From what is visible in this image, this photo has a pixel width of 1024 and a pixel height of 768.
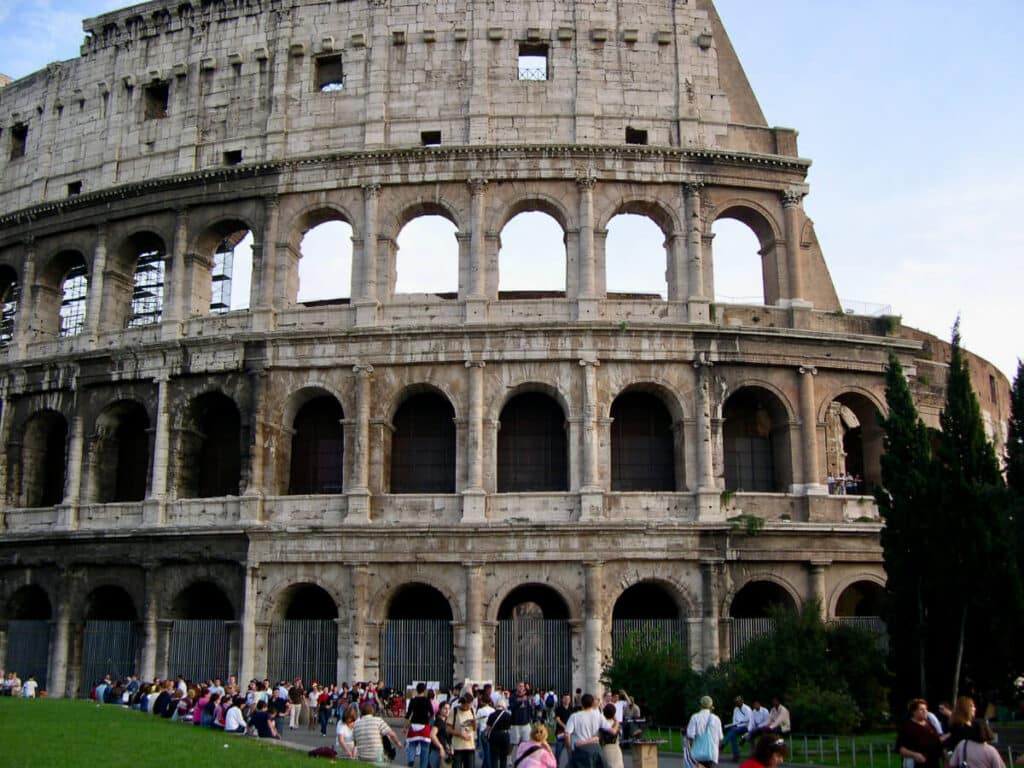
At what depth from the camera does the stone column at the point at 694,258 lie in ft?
82.6

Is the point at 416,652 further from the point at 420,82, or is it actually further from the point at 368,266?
the point at 420,82

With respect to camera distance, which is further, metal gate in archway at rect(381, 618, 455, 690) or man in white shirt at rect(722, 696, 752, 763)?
metal gate in archway at rect(381, 618, 455, 690)

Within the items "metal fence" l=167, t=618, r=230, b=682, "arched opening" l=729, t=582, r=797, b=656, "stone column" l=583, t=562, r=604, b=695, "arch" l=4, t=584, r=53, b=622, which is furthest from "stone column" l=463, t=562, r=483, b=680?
"arch" l=4, t=584, r=53, b=622

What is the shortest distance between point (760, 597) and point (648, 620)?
11.5ft

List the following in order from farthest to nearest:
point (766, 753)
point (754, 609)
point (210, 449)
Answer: point (210, 449)
point (754, 609)
point (766, 753)

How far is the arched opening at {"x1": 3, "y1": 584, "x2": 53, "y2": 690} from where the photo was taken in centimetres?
2644

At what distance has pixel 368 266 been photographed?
25.8 meters

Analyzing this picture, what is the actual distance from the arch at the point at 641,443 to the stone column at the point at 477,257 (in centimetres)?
389

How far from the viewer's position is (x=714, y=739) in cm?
1196

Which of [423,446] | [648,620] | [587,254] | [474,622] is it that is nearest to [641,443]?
[648,620]

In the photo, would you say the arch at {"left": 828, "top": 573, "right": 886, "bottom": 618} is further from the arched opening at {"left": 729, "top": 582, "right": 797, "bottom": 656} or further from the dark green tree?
the dark green tree

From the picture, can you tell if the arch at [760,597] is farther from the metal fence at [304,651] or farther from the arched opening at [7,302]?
the arched opening at [7,302]

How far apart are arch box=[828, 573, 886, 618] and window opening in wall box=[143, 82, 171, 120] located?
69.3 ft

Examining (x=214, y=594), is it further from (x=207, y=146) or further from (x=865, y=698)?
(x=865, y=698)
